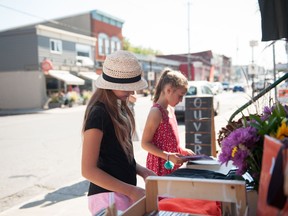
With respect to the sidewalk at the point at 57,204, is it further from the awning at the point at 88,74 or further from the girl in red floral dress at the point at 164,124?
the awning at the point at 88,74

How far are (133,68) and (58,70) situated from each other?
90.0 ft

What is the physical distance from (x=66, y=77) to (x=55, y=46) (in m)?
2.81

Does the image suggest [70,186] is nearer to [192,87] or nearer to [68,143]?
[68,143]

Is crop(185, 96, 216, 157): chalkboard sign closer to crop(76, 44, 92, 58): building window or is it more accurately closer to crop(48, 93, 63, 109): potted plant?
crop(48, 93, 63, 109): potted plant

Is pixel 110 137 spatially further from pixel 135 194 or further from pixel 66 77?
pixel 66 77

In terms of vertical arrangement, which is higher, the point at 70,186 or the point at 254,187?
the point at 254,187

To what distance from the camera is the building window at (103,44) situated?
36656 mm

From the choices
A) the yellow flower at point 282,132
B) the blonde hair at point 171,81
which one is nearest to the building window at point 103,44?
the blonde hair at point 171,81

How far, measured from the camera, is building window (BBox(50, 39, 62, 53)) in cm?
2759

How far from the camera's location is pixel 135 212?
118 cm

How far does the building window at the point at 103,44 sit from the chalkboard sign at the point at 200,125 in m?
32.0

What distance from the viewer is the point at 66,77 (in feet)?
91.9

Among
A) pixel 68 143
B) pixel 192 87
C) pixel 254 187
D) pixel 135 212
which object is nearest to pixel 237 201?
pixel 254 187

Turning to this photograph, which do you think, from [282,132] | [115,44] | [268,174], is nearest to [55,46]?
[115,44]
